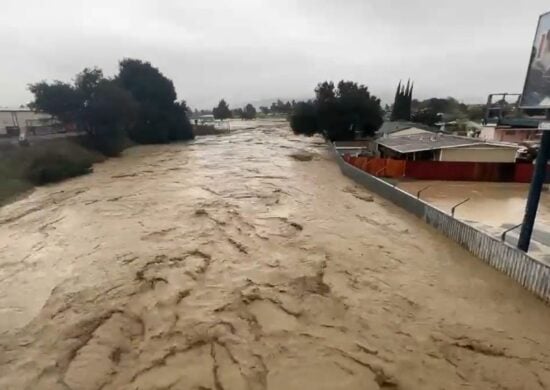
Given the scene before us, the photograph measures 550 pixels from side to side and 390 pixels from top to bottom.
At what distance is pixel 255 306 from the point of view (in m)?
8.41

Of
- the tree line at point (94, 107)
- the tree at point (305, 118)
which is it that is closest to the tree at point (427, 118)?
the tree at point (305, 118)

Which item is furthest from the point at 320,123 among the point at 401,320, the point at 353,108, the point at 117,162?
the point at 401,320

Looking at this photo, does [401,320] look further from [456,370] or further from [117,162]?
[117,162]

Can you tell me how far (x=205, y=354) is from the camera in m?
6.80

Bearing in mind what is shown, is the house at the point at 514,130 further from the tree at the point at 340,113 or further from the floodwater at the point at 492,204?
the floodwater at the point at 492,204

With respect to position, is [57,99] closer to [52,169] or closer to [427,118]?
[52,169]

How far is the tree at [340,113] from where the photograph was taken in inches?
1639

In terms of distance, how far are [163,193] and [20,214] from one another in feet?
21.5

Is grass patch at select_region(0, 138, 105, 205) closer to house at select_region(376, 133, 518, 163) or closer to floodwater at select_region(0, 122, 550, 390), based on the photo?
floodwater at select_region(0, 122, 550, 390)

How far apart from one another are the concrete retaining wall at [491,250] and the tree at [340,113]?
26.2m

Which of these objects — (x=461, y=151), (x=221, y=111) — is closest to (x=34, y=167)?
(x=461, y=151)

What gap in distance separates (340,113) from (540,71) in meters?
33.7

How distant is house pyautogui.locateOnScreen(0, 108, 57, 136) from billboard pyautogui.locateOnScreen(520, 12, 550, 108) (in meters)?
40.2

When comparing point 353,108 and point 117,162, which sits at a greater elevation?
point 353,108
